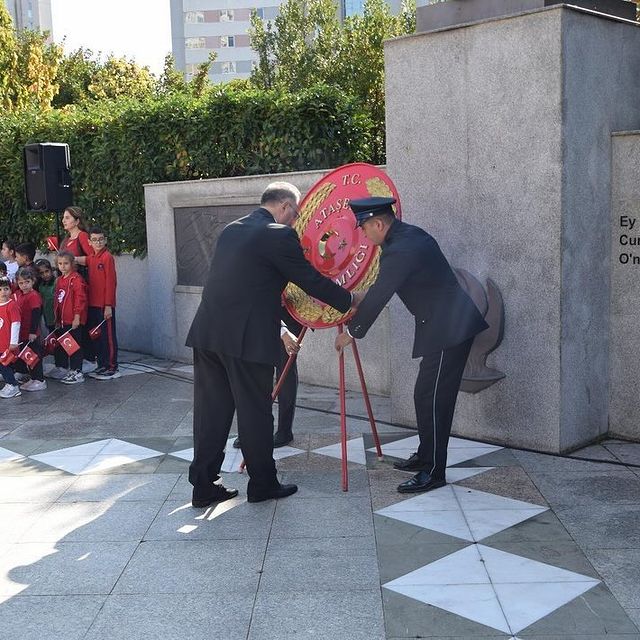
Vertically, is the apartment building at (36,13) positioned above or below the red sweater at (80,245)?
above

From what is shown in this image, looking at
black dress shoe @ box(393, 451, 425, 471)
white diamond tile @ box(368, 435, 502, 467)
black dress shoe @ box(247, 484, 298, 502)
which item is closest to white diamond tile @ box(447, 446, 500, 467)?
white diamond tile @ box(368, 435, 502, 467)

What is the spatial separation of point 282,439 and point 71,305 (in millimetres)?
4320

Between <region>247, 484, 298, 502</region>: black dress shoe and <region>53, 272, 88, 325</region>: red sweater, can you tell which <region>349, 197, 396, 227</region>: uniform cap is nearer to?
<region>247, 484, 298, 502</region>: black dress shoe

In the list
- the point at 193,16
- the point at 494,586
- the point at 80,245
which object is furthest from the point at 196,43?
the point at 494,586

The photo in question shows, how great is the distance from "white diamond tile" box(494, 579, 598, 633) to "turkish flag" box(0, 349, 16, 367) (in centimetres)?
664

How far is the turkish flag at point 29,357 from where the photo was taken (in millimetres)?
9672

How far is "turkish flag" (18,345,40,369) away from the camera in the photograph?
381 inches

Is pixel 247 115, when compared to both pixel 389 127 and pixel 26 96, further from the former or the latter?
pixel 26 96

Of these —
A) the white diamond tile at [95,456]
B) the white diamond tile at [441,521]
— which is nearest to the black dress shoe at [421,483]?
the white diamond tile at [441,521]

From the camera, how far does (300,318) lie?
603 centimetres

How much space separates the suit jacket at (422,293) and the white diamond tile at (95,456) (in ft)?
7.12

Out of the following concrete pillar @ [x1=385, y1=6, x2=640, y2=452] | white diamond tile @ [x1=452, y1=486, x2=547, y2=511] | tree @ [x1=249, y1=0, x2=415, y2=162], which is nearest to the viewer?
white diamond tile @ [x1=452, y1=486, x2=547, y2=511]

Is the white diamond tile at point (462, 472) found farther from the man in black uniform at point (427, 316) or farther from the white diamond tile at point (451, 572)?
the white diamond tile at point (451, 572)

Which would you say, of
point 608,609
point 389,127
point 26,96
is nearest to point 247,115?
point 389,127
